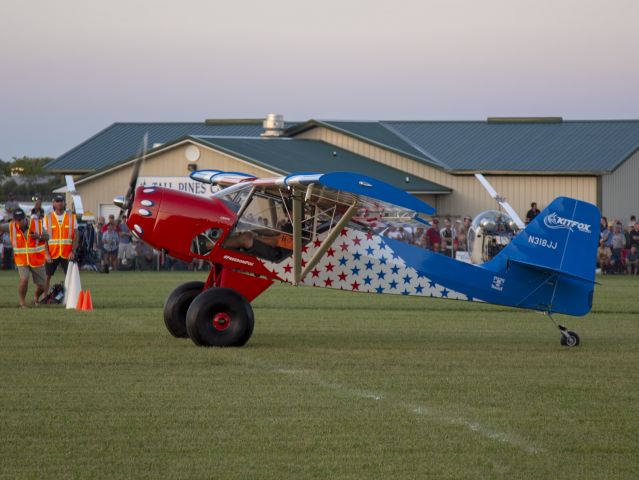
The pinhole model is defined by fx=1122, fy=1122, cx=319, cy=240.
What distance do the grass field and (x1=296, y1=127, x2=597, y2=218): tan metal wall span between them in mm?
26008

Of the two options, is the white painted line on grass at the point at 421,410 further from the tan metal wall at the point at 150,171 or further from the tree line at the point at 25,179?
the tree line at the point at 25,179

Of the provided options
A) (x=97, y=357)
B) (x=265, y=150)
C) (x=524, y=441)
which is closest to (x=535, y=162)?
(x=265, y=150)

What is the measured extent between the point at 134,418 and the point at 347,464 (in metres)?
2.12

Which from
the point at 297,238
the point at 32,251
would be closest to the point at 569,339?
the point at 297,238

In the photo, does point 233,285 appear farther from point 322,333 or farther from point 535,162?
point 535,162

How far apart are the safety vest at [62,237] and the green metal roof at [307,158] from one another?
728 inches

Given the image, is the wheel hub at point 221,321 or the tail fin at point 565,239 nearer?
the wheel hub at point 221,321

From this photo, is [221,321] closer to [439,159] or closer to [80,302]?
[80,302]

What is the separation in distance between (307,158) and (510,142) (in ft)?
29.0

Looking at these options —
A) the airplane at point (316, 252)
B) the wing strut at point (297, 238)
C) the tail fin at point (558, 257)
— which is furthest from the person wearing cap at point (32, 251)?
the tail fin at point (558, 257)

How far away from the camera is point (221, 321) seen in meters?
13.2

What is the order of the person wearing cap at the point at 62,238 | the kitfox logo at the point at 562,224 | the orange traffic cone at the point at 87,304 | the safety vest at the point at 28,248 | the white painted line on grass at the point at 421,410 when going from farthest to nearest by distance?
the person wearing cap at the point at 62,238 < the safety vest at the point at 28,248 < the orange traffic cone at the point at 87,304 < the kitfox logo at the point at 562,224 < the white painted line on grass at the point at 421,410

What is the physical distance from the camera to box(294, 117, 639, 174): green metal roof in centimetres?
4303

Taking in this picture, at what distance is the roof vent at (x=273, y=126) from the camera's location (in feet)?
158
